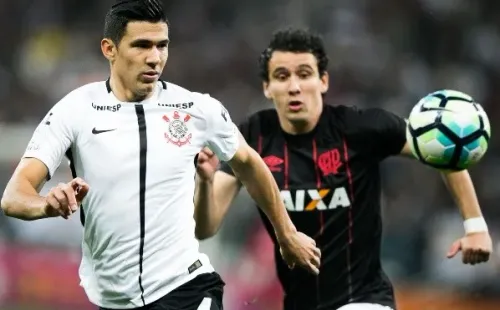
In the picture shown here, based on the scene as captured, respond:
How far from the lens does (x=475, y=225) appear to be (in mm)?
5836

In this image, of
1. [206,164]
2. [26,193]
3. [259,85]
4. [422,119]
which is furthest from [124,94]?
[259,85]

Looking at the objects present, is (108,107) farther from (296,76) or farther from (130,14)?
(296,76)

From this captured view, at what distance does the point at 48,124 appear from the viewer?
4516 millimetres

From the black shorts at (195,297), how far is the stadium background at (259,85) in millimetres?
4735

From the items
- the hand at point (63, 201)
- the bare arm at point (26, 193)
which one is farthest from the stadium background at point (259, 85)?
the hand at point (63, 201)

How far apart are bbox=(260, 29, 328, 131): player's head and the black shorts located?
153 centimetres

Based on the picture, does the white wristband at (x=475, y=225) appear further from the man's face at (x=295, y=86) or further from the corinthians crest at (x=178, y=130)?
→ the corinthians crest at (x=178, y=130)

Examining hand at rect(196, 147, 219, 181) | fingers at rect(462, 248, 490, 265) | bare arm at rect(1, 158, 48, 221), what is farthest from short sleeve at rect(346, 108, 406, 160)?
bare arm at rect(1, 158, 48, 221)

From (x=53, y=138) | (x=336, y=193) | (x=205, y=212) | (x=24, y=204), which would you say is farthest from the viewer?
(x=336, y=193)

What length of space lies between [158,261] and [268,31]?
29.0 ft

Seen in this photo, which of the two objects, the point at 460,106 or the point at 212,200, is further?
the point at 212,200

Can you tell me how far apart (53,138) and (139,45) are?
0.59 m

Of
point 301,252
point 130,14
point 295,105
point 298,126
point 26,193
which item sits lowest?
point 301,252

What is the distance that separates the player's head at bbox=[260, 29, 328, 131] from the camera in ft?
19.8
